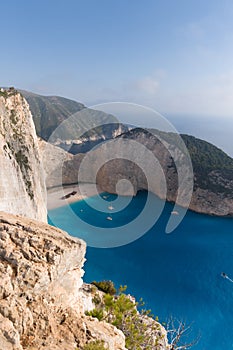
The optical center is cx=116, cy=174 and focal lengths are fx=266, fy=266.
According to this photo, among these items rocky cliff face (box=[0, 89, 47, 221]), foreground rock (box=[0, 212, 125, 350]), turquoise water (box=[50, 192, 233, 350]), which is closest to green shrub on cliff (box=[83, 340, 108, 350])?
foreground rock (box=[0, 212, 125, 350])

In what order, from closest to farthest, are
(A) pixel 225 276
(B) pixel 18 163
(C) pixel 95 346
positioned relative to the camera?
(C) pixel 95 346 < (A) pixel 225 276 < (B) pixel 18 163

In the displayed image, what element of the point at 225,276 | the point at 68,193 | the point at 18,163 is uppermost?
the point at 68,193

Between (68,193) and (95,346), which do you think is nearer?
(95,346)

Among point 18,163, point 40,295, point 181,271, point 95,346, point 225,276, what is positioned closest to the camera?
point 95,346

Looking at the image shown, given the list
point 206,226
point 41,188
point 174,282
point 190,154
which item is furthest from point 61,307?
point 190,154

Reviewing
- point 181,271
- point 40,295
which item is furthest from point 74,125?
point 40,295

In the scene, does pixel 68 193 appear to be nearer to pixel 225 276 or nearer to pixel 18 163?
pixel 18 163

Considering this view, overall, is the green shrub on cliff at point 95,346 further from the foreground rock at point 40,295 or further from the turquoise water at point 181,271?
the turquoise water at point 181,271

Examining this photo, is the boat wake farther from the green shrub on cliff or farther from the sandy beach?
the sandy beach
